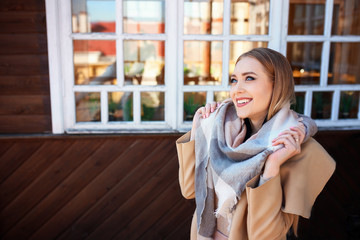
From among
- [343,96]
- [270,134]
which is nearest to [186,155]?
[270,134]

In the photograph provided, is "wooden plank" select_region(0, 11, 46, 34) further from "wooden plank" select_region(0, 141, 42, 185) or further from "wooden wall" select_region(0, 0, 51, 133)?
"wooden plank" select_region(0, 141, 42, 185)

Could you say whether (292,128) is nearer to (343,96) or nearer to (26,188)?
(343,96)

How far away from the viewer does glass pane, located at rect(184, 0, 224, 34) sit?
9.98ft

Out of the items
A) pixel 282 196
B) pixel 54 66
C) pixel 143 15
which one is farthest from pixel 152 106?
pixel 143 15

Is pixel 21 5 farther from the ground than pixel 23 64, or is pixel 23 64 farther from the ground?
pixel 21 5

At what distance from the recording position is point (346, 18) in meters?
2.87

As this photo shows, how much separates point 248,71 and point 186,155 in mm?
515

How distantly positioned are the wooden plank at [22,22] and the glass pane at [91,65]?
0.26 metres

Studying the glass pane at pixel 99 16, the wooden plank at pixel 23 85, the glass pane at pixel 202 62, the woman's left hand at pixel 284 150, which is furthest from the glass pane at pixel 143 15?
the woman's left hand at pixel 284 150

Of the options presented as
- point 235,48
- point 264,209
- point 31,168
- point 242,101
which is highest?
point 235,48

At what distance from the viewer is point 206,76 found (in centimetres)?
307

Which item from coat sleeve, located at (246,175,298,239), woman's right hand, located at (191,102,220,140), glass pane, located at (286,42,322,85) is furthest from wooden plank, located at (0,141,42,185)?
glass pane, located at (286,42,322,85)

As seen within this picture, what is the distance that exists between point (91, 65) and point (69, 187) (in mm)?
1126

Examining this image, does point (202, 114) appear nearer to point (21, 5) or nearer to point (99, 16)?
point (21, 5)
